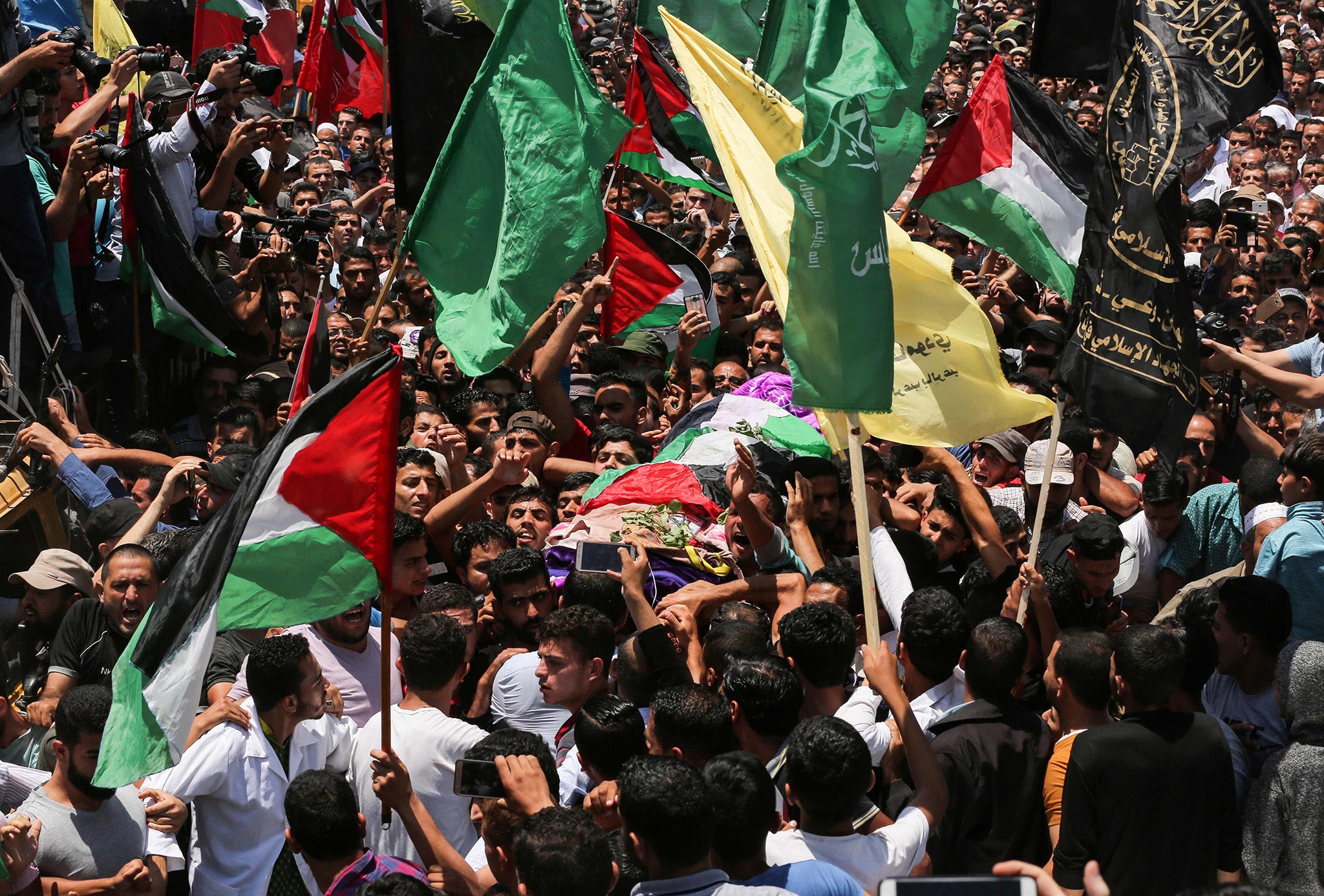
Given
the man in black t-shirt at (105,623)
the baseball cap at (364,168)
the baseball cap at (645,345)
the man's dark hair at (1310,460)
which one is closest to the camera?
the man's dark hair at (1310,460)

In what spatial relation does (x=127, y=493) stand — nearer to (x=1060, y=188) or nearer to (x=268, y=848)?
(x=268, y=848)

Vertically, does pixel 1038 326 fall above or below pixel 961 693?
above

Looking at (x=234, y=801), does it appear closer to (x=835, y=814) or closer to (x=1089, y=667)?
(x=835, y=814)

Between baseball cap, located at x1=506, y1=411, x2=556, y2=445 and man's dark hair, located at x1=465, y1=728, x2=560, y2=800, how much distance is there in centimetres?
335

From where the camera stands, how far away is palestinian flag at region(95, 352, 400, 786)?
4086 millimetres

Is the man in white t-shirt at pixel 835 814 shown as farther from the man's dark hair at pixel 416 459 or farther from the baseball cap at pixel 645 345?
the baseball cap at pixel 645 345

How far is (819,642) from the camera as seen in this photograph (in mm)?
4633

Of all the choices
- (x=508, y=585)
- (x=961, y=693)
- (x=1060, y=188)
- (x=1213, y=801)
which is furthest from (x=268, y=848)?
(x=1060, y=188)

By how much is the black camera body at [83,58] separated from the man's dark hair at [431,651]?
440 centimetres

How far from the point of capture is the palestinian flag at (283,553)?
4.09 meters

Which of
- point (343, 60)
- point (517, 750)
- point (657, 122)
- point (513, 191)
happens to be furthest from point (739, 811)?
point (343, 60)

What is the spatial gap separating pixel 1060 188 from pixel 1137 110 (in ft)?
4.98

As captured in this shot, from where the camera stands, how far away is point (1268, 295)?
33.4ft

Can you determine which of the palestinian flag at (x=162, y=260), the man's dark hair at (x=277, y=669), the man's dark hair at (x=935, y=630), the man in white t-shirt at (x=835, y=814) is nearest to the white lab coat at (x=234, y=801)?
the man's dark hair at (x=277, y=669)
